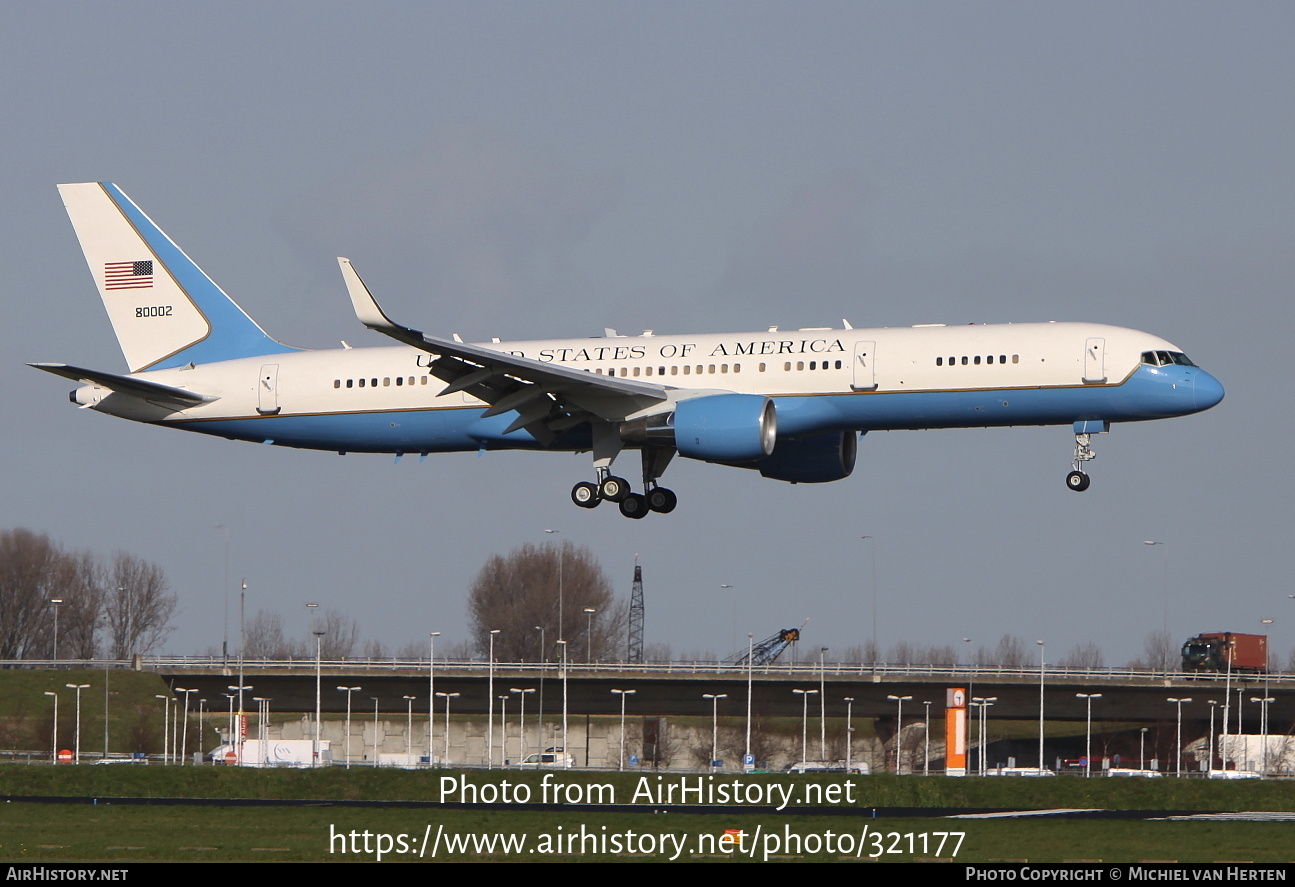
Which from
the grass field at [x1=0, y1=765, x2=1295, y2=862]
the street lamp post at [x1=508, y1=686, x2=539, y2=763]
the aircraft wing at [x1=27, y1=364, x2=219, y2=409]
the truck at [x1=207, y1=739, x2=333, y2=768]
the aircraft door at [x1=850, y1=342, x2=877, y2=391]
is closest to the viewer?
the grass field at [x1=0, y1=765, x2=1295, y2=862]

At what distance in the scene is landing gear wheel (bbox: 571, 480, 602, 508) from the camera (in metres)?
51.3

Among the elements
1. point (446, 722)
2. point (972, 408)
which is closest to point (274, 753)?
point (446, 722)

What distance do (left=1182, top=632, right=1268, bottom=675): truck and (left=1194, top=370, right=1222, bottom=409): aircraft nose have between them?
6565cm

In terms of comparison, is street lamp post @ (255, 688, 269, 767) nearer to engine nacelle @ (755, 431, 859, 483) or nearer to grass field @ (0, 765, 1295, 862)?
grass field @ (0, 765, 1295, 862)

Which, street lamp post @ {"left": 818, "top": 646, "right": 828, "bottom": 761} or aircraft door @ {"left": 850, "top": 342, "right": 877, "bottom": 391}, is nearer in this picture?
aircraft door @ {"left": 850, "top": 342, "right": 877, "bottom": 391}

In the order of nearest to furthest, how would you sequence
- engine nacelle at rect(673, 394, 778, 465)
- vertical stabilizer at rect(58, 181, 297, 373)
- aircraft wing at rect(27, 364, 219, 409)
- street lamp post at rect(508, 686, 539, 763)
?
engine nacelle at rect(673, 394, 778, 465) → aircraft wing at rect(27, 364, 219, 409) → vertical stabilizer at rect(58, 181, 297, 373) → street lamp post at rect(508, 686, 539, 763)

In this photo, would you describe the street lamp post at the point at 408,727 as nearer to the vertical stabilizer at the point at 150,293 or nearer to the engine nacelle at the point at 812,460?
the vertical stabilizer at the point at 150,293

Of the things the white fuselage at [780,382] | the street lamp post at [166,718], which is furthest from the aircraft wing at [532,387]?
the street lamp post at [166,718]

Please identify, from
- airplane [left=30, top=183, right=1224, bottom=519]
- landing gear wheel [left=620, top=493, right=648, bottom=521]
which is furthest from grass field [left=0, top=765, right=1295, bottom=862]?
airplane [left=30, top=183, right=1224, bottom=519]

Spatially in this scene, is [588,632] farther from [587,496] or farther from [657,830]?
[657,830]

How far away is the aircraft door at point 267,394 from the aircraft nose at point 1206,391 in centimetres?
2684

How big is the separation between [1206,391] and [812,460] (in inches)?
471

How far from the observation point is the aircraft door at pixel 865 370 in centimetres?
4625
